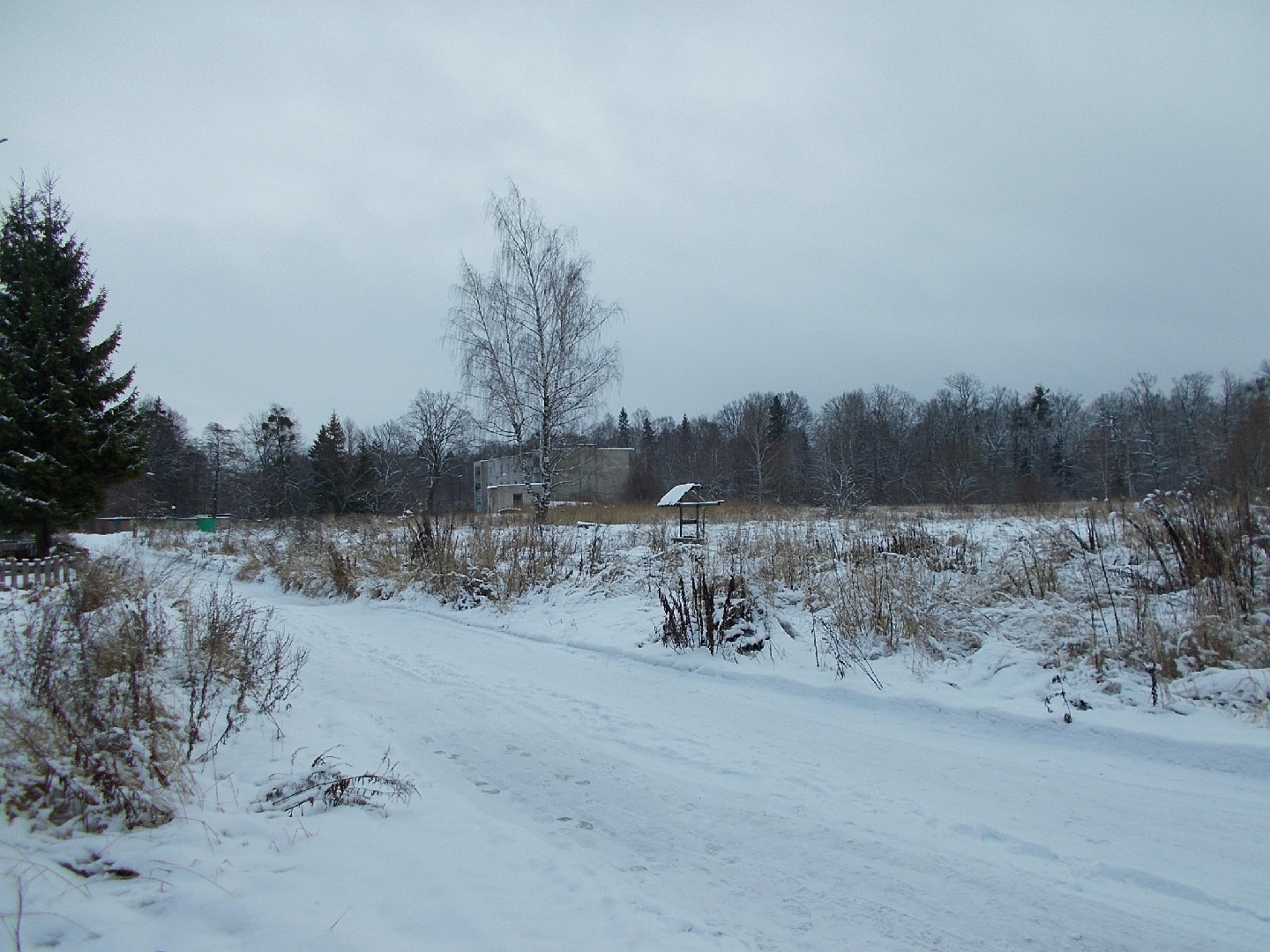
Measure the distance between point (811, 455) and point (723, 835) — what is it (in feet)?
192

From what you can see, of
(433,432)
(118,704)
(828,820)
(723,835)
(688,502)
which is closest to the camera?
(723,835)

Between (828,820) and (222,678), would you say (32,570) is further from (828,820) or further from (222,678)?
(828,820)

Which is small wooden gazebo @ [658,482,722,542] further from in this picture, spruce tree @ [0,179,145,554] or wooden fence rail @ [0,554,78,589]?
spruce tree @ [0,179,145,554]

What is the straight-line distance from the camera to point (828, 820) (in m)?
3.55

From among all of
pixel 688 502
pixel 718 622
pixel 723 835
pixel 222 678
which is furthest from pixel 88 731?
pixel 688 502

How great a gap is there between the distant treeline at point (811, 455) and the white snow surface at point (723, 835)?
32.5 metres

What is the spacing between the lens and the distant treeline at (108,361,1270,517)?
147ft

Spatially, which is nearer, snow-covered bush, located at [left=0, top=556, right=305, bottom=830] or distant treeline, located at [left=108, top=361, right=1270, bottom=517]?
snow-covered bush, located at [left=0, top=556, right=305, bottom=830]

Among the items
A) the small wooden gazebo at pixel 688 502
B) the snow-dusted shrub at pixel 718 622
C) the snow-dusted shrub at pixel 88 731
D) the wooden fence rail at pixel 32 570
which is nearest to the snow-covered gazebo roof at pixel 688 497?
the small wooden gazebo at pixel 688 502

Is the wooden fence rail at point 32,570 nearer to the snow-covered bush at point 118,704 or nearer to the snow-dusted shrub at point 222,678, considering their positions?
the snow-covered bush at point 118,704

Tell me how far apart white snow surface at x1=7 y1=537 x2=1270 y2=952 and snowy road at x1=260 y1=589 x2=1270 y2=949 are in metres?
0.02

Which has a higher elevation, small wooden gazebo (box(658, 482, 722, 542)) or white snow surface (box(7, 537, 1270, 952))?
small wooden gazebo (box(658, 482, 722, 542))

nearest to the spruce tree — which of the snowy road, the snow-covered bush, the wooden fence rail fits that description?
the wooden fence rail

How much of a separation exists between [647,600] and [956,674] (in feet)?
15.3
